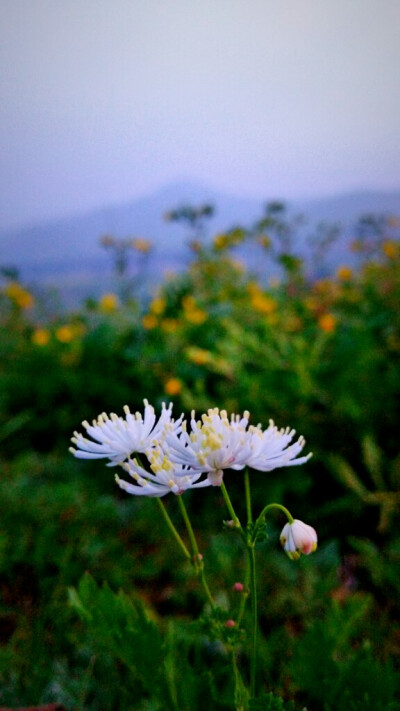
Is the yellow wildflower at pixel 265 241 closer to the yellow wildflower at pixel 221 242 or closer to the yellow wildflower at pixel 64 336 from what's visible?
the yellow wildflower at pixel 221 242

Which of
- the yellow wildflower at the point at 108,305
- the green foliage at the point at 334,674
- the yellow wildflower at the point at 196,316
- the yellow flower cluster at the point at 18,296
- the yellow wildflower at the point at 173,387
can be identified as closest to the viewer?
the green foliage at the point at 334,674

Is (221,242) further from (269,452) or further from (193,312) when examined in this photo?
(269,452)

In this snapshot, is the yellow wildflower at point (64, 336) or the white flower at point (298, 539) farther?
the yellow wildflower at point (64, 336)

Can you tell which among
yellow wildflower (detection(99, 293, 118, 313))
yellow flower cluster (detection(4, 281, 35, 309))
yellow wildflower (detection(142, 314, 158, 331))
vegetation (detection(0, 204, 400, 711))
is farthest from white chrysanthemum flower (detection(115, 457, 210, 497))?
yellow flower cluster (detection(4, 281, 35, 309))

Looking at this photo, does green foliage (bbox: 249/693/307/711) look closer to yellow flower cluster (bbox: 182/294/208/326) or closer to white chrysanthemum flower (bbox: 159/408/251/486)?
white chrysanthemum flower (bbox: 159/408/251/486)

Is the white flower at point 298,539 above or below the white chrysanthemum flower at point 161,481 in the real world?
below

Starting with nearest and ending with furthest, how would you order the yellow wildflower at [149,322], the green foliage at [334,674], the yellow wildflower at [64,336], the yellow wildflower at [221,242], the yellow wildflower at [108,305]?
the green foliage at [334,674] → the yellow wildflower at [149,322] → the yellow wildflower at [64,336] → the yellow wildflower at [108,305] → the yellow wildflower at [221,242]

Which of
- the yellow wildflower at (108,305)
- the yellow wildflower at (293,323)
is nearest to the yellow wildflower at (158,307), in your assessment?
the yellow wildflower at (108,305)
